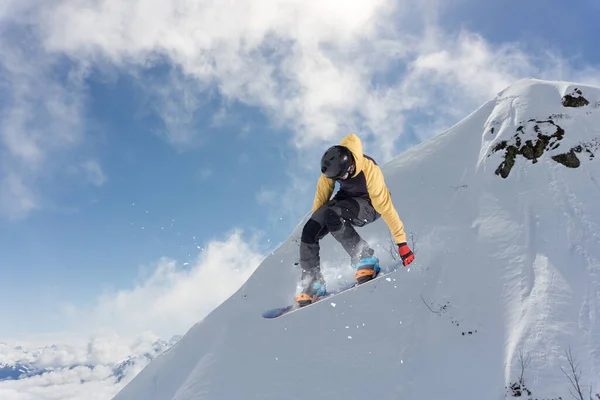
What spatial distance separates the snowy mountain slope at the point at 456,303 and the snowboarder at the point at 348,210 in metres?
4.97

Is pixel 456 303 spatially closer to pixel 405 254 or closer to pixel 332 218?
pixel 405 254

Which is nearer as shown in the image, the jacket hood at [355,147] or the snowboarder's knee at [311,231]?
the jacket hood at [355,147]

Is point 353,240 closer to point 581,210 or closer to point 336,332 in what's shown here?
point 336,332

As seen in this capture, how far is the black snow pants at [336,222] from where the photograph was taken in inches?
267

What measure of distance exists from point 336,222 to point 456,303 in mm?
7723

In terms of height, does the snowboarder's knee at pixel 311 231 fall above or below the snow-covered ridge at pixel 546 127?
below

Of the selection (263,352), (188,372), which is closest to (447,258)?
(263,352)

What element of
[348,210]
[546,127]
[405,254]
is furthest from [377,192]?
[546,127]

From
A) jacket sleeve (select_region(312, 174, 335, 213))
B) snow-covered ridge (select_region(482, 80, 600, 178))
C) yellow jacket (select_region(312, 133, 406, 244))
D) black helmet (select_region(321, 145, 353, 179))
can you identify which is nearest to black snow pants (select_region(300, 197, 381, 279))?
jacket sleeve (select_region(312, 174, 335, 213))

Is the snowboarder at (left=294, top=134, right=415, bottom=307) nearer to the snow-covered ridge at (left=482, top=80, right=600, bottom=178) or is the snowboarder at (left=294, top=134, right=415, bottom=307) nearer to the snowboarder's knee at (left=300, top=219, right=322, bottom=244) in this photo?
the snowboarder's knee at (left=300, top=219, right=322, bottom=244)

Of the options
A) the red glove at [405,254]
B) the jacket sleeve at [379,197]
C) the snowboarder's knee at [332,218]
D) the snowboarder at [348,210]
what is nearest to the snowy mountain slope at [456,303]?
the snowboarder at [348,210]

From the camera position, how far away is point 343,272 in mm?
15570

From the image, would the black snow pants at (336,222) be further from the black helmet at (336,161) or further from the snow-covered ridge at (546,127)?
the snow-covered ridge at (546,127)

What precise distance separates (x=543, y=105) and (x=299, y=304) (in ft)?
59.2
